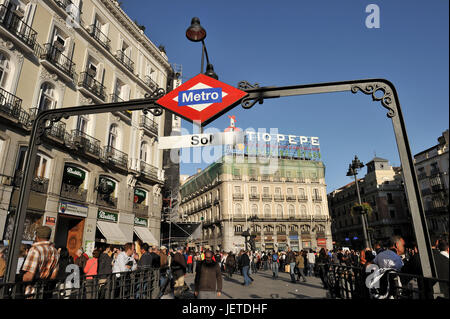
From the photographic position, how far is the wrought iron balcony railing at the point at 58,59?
1498 centimetres

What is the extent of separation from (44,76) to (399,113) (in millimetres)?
16521

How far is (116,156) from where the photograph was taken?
19.0 meters

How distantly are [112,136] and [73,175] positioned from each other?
449 cm

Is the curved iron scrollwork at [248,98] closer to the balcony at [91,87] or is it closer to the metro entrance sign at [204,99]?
the metro entrance sign at [204,99]

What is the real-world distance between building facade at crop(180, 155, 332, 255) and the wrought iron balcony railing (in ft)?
126

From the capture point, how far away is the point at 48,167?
14.5m

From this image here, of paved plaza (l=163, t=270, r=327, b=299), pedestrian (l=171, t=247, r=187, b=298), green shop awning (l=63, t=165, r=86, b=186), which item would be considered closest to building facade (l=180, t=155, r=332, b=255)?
green shop awning (l=63, t=165, r=86, b=186)

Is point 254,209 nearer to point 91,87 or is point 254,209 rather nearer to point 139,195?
point 139,195

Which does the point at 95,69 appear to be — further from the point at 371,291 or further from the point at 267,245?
the point at 267,245

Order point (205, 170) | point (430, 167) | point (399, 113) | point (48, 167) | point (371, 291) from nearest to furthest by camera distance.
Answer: point (399, 113)
point (371, 291)
point (48, 167)
point (430, 167)
point (205, 170)

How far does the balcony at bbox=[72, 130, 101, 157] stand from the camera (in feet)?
51.9

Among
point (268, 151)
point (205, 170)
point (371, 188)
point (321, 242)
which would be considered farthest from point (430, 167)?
point (205, 170)

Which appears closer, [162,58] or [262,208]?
[162,58]

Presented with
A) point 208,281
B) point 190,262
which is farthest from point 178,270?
point 190,262
